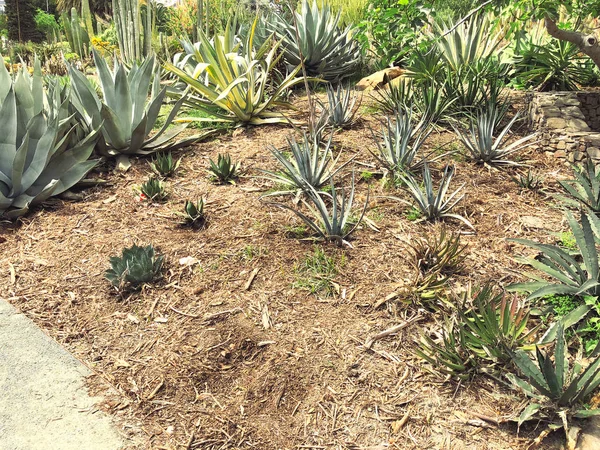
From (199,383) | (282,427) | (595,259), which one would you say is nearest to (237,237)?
(199,383)

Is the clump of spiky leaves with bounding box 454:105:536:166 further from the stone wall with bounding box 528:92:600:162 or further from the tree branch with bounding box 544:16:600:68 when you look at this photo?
the tree branch with bounding box 544:16:600:68

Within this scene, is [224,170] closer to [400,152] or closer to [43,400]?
[400,152]

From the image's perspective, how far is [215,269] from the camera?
12.2 ft

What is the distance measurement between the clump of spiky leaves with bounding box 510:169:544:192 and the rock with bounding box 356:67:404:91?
2901mm

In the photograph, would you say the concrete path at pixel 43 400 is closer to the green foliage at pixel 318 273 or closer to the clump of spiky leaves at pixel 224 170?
the green foliage at pixel 318 273

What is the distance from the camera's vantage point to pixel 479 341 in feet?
9.27

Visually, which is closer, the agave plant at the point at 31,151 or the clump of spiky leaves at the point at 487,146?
the agave plant at the point at 31,151

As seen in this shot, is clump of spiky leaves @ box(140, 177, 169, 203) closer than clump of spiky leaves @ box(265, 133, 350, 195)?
No

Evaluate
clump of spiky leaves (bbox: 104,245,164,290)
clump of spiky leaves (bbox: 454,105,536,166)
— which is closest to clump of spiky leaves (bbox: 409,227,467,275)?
clump of spiky leaves (bbox: 104,245,164,290)

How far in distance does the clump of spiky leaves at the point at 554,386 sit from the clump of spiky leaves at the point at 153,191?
3122 millimetres

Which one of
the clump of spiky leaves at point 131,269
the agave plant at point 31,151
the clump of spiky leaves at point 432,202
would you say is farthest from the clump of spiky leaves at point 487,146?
the agave plant at point 31,151

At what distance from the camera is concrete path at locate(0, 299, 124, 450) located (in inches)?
101

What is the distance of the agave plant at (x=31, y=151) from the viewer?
4477 millimetres

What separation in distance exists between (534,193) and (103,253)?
3.50m
